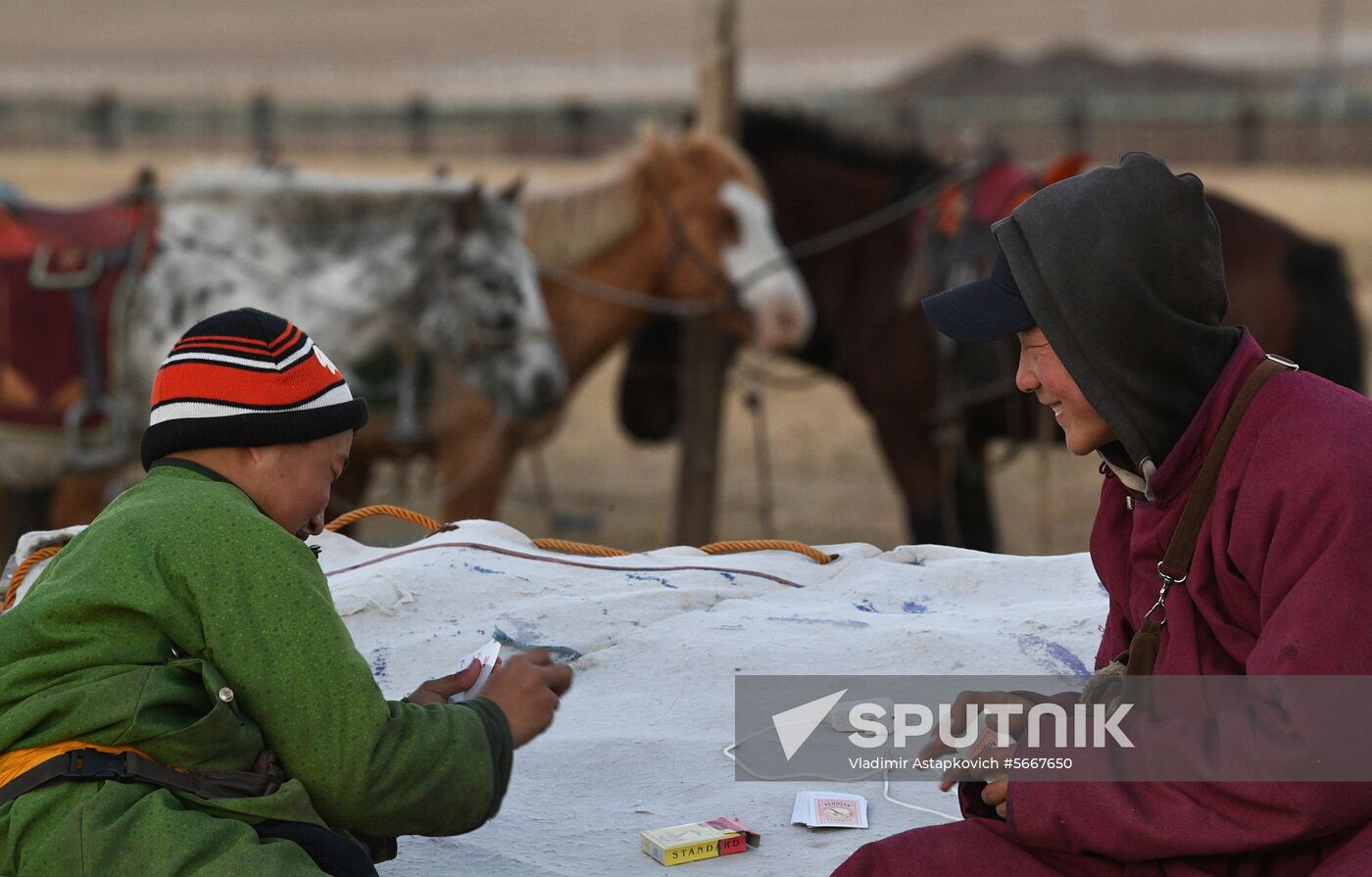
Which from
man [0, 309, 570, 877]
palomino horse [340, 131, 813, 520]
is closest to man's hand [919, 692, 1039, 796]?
man [0, 309, 570, 877]

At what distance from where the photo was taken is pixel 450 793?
2.01m

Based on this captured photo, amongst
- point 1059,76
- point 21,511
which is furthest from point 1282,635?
point 1059,76

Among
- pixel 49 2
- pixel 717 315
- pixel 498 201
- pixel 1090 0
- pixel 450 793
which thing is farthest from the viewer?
pixel 49 2

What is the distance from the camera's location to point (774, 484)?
965cm

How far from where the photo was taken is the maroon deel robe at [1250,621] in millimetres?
1764

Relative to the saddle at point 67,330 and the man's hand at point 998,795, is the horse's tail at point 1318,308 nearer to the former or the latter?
the man's hand at point 998,795

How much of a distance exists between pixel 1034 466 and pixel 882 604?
24.1 feet

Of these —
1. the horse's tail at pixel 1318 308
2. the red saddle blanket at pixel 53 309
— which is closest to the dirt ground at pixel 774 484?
the red saddle blanket at pixel 53 309

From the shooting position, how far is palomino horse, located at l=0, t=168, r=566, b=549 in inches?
230

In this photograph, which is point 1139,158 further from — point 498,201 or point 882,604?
point 498,201

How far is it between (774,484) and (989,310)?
7554mm

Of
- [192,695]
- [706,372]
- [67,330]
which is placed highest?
[192,695]

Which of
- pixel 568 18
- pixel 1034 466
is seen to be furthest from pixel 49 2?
pixel 1034 466

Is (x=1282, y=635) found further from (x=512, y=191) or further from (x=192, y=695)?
(x=512, y=191)
